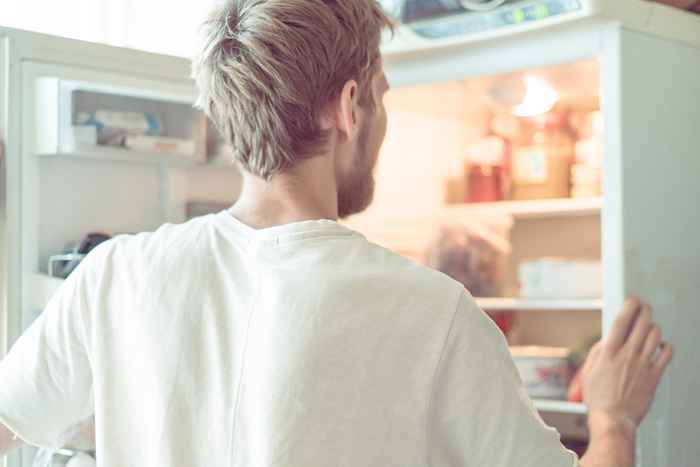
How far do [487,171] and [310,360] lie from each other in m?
1.65

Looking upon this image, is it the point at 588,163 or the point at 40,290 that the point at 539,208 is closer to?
the point at 588,163

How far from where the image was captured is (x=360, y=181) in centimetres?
115

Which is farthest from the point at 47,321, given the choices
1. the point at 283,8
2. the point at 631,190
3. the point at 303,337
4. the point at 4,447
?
the point at 631,190

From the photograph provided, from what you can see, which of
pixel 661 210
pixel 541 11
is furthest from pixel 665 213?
pixel 541 11

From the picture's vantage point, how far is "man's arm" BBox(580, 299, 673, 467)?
1266 millimetres

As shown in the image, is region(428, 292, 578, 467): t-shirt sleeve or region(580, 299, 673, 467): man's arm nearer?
region(428, 292, 578, 467): t-shirt sleeve

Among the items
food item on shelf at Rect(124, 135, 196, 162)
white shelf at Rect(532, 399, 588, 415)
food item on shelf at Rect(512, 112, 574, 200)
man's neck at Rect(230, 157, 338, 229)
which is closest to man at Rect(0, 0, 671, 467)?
man's neck at Rect(230, 157, 338, 229)

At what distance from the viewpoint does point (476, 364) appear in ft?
3.28

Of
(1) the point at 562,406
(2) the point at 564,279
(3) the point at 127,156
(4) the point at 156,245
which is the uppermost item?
(3) the point at 127,156

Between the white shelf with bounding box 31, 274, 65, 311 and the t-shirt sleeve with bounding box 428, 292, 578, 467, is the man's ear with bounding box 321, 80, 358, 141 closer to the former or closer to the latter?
the t-shirt sleeve with bounding box 428, 292, 578, 467

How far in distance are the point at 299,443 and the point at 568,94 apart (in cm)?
160

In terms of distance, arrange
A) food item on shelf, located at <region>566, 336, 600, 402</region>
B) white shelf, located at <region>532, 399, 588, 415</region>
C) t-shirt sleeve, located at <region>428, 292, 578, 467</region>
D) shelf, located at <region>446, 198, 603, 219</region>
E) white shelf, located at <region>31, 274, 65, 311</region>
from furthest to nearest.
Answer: shelf, located at <region>446, 198, 603, 219</region>
food item on shelf, located at <region>566, 336, 600, 402</region>
white shelf, located at <region>532, 399, 588, 415</region>
white shelf, located at <region>31, 274, 65, 311</region>
t-shirt sleeve, located at <region>428, 292, 578, 467</region>

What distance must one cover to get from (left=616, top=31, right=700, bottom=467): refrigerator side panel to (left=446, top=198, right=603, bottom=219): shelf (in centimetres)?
53

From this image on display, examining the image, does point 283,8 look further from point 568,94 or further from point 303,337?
point 568,94
